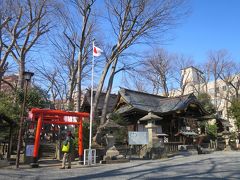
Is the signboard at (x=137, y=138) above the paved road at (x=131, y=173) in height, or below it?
above

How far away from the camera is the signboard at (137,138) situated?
15366mm

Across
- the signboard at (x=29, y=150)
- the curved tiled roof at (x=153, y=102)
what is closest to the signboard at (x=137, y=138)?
the signboard at (x=29, y=150)

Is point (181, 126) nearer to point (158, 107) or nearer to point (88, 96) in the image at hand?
point (158, 107)

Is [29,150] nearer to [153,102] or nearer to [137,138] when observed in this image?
[137,138]

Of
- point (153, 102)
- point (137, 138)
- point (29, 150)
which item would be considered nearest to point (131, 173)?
point (29, 150)

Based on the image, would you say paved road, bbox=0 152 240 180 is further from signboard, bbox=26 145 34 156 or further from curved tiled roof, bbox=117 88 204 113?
curved tiled roof, bbox=117 88 204 113

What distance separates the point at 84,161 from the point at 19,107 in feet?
26.2

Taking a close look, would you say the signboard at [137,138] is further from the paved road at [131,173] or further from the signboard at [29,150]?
the signboard at [29,150]

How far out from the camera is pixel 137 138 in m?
15.6

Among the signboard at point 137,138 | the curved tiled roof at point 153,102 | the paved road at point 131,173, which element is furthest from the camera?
the curved tiled roof at point 153,102

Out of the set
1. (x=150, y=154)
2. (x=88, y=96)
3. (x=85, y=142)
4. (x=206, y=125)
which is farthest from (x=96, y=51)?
(x=88, y=96)

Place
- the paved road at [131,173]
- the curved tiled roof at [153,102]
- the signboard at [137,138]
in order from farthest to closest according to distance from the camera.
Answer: the curved tiled roof at [153,102], the signboard at [137,138], the paved road at [131,173]

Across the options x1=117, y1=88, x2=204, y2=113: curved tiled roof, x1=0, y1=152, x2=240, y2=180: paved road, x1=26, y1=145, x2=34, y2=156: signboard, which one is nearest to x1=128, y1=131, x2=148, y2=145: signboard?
x1=0, y1=152, x2=240, y2=180: paved road

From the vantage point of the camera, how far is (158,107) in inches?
1055
